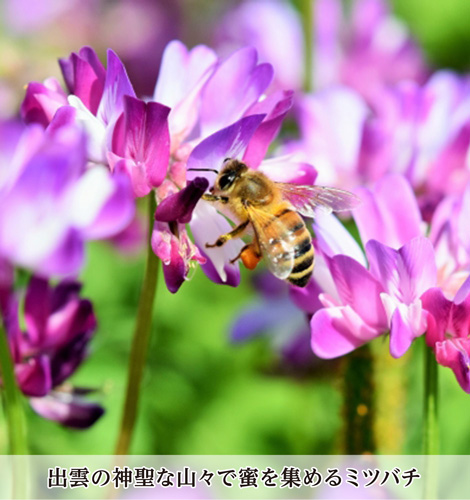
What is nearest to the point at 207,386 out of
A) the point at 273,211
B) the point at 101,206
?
the point at 273,211

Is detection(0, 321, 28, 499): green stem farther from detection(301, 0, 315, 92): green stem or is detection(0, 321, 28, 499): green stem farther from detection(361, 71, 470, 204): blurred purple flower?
detection(301, 0, 315, 92): green stem

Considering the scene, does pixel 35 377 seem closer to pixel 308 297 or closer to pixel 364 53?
pixel 308 297

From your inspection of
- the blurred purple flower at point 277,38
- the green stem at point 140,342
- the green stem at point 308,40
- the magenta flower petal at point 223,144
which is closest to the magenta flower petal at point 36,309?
the green stem at point 140,342

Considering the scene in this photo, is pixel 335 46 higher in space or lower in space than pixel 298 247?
higher

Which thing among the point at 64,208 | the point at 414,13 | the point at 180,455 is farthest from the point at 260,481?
the point at 414,13

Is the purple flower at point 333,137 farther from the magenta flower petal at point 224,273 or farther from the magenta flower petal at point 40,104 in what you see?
the magenta flower petal at point 40,104

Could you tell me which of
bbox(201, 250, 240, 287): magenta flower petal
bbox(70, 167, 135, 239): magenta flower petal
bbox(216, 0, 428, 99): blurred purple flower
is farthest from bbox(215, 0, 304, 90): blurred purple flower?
bbox(70, 167, 135, 239): magenta flower petal
